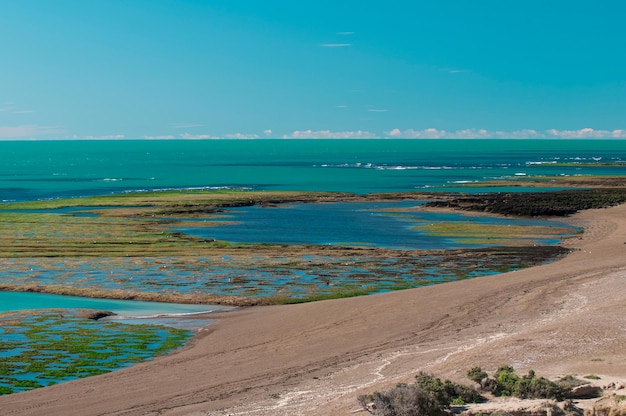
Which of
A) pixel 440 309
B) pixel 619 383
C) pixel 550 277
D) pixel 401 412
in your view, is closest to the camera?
pixel 401 412

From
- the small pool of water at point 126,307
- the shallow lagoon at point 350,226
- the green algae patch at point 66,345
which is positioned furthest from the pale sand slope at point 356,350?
the shallow lagoon at point 350,226

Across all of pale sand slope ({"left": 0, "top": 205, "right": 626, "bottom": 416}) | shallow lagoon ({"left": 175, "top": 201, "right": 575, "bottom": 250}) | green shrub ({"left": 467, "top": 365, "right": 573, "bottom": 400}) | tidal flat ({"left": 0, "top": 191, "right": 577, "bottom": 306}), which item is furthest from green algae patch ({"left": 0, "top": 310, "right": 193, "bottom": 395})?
shallow lagoon ({"left": 175, "top": 201, "right": 575, "bottom": 250})

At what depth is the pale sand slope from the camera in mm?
24141

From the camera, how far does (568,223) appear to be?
270 feet

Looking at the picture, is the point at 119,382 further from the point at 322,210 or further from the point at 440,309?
the point at 322,210

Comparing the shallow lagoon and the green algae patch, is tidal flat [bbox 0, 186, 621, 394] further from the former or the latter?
the shallow lagoon

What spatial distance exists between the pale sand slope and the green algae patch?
1298 millimetres

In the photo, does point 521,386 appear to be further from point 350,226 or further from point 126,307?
point 350,226

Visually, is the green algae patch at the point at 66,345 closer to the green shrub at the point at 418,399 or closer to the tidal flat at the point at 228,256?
the tidal flat at the point at 228,256

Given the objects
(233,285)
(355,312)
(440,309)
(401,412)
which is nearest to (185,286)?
(233,285)

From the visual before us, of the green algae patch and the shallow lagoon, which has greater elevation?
the shallow lagoon

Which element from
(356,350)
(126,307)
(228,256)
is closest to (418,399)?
(356,350)

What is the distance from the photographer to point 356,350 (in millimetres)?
30906

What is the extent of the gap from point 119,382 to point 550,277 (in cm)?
2838
